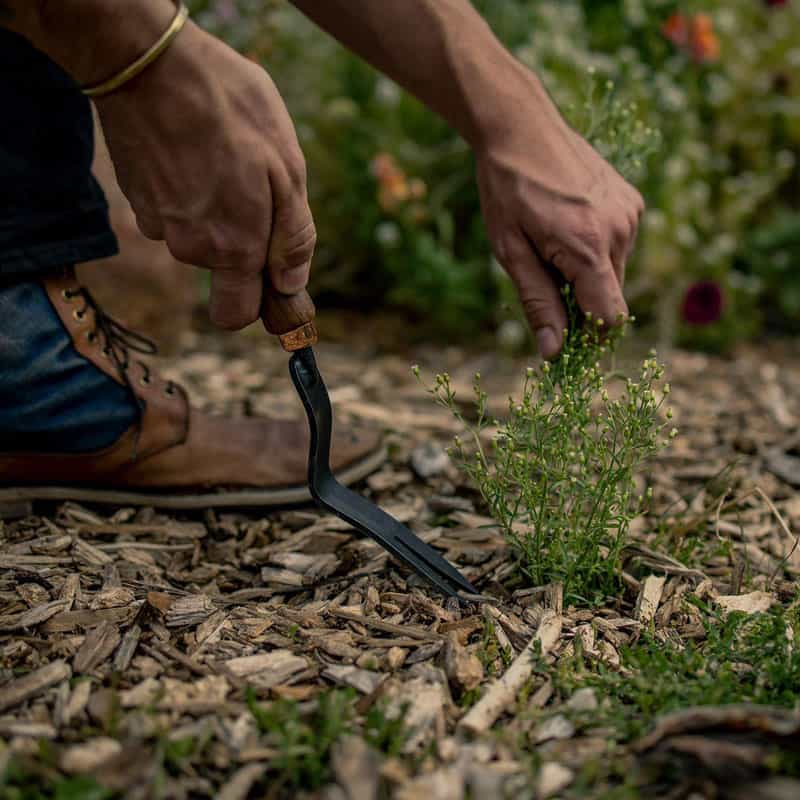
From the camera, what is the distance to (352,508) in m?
1.77

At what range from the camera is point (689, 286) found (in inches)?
141

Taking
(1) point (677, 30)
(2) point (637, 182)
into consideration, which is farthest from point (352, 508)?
(1) point (677, 30)

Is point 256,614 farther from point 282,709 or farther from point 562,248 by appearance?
point 562,248

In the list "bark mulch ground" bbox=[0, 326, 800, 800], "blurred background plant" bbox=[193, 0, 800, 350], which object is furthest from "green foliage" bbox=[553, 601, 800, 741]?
"blurred background plant" bbox=[193, 0, 800, 350]

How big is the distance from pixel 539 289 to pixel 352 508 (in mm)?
582

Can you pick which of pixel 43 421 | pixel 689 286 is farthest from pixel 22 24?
pixel 689 286

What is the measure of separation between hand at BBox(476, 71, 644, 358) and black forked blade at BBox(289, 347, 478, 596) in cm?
47

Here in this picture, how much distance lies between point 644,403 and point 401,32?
87 centimetres

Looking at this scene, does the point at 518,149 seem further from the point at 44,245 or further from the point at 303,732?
the point at 303,732

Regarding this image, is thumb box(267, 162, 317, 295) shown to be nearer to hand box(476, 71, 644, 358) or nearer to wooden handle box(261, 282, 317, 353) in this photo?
wooden handle box(261, 282, 317, 353)

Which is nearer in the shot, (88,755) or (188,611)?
(88,755)

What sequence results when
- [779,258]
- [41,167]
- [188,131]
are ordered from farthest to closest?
[779,258] → [41,167] → [188,131]

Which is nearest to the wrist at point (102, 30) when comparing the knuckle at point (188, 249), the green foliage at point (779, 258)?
the knuckle at point (188, 249)

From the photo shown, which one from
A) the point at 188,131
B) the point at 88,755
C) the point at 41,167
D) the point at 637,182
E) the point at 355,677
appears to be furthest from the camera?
the point at 637,182
